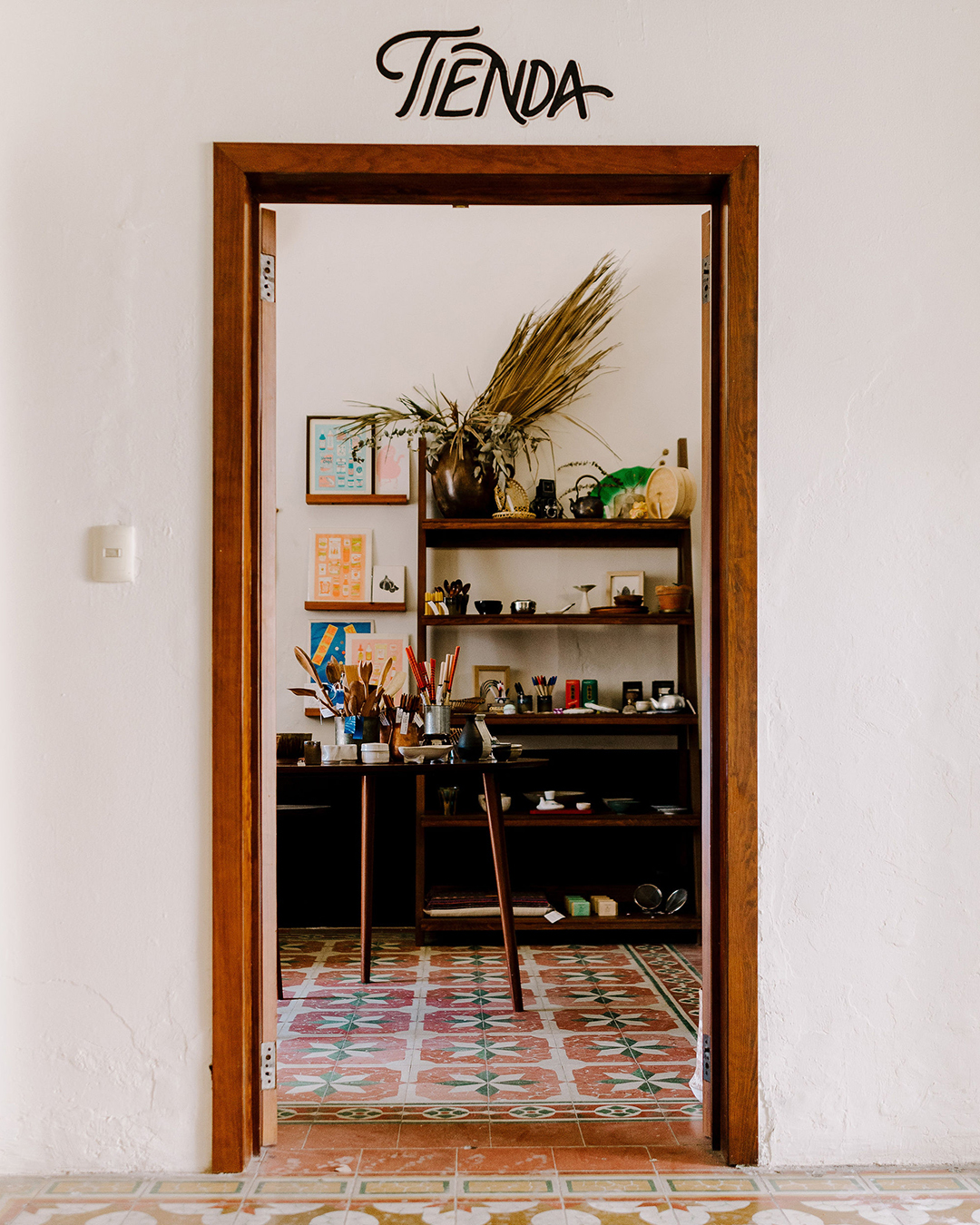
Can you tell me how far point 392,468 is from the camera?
4.87 m

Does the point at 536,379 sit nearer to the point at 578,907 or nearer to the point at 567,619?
the point at 567,619

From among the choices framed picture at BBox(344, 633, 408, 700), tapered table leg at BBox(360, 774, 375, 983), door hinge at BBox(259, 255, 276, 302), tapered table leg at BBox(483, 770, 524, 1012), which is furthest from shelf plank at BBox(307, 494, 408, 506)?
door hinge at BBox(259, 255, 276, 302)

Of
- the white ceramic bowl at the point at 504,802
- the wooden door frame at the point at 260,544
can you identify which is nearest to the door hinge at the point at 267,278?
the wooden door frame at the point at 260,544

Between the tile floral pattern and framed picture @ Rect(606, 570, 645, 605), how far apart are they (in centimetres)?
160

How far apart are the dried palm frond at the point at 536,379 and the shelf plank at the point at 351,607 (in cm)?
80

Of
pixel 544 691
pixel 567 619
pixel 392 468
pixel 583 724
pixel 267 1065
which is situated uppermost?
pixel 392 468

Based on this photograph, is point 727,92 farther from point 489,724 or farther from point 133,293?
point 489,724

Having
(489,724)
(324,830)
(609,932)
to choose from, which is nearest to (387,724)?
(489,724)

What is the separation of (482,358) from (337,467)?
876mm

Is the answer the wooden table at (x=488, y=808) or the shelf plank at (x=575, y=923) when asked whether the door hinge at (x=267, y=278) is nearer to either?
the wooden table at (x=488, y=808)

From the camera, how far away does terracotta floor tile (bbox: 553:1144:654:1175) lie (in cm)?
229

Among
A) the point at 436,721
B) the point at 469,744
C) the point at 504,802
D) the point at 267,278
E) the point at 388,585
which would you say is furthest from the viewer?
the point at 388,585

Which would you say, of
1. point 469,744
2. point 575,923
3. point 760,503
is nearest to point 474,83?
point 760,503

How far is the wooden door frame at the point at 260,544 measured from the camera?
7.45 feet
